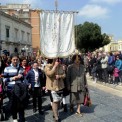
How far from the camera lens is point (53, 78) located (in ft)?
32.0

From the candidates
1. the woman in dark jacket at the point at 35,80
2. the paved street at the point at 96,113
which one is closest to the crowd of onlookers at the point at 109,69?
the paved street at the point at 96,113

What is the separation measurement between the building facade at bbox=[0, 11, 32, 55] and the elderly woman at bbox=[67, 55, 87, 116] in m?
40.2

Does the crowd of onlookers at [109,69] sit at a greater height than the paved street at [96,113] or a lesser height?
greater

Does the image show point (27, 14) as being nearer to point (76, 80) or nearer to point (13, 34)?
point (13, 34)

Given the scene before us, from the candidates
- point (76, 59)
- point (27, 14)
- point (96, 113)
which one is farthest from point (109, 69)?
point (27, 14)

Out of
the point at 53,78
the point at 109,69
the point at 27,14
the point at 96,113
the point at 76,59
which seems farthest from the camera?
the point at 27,14

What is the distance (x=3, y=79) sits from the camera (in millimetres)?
9633

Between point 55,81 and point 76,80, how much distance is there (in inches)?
37.8

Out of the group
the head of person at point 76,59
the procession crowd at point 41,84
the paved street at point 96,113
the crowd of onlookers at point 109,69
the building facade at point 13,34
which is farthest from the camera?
the building facade at point 13,34

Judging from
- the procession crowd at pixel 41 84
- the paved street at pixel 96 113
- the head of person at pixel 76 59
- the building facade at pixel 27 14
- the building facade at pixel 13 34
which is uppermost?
the building facade at pixel 27 14

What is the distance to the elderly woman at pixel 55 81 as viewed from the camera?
31.4ft

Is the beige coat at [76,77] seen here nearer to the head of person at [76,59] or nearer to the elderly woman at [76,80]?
the elderly woman at [76,80]

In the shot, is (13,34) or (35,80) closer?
(35,80)

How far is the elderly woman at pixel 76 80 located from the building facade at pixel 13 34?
40247 millimetres
